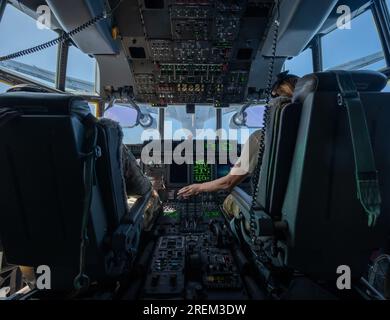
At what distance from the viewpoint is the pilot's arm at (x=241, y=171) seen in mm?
1603

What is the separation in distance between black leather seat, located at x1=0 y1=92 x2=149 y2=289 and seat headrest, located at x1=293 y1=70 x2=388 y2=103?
2.77 ft

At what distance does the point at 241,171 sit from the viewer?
1.66 m

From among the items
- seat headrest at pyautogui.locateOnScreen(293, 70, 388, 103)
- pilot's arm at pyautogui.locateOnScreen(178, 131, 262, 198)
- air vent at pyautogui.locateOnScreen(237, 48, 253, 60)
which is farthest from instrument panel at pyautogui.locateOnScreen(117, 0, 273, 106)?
seat headrest at pyautogui.locateOnScreen(293, 70, 388, 103)

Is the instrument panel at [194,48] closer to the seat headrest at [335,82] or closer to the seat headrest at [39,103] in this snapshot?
the seat headrest at [335,82]

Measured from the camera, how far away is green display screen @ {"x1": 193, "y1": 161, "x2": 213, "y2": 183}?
289 cm

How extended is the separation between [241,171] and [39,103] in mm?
1208

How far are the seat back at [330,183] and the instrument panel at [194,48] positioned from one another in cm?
152

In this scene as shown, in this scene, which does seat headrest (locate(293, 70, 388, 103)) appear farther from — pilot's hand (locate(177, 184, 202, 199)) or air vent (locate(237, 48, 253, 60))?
air vent (locate(237, 48, 253, 60))

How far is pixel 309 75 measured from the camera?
0.94m

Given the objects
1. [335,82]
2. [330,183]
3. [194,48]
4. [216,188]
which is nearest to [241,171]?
[216,188]

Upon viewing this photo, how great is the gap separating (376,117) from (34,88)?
1.40 meters

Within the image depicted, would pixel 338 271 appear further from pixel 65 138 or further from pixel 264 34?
pixel 264 34

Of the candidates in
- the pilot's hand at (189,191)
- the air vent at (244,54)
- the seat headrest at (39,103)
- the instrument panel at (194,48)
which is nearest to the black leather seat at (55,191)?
the seat headrest at (39,103)

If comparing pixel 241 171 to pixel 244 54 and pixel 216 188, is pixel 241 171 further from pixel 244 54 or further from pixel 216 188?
pixel 244 54
